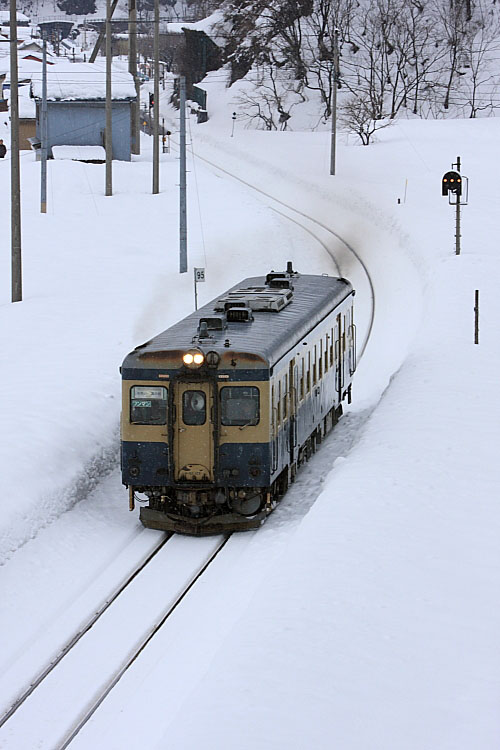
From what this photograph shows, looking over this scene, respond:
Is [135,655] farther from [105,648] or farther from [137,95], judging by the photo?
[137,95]

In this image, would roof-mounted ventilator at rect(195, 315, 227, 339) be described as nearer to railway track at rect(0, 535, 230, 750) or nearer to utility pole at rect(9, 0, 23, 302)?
railway track at rect(0, 535, 230, 750)

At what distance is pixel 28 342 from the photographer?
2680 centimetres

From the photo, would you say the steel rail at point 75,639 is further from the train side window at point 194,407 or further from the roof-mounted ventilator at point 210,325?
the roof-mounted ventilator at point 210,325

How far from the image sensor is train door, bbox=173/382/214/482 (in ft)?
55.0

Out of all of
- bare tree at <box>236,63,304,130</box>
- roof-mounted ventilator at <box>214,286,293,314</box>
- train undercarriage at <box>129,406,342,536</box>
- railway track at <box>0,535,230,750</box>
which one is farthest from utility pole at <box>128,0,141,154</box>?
railway track at <box>0,535,230,750</box>

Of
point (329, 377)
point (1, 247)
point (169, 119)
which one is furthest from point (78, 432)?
point (169, 119)

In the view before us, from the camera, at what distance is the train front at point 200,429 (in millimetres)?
16656

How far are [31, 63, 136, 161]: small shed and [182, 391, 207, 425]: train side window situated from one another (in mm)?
46859

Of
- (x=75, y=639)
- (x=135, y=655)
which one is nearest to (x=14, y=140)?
(x=75, y=639)

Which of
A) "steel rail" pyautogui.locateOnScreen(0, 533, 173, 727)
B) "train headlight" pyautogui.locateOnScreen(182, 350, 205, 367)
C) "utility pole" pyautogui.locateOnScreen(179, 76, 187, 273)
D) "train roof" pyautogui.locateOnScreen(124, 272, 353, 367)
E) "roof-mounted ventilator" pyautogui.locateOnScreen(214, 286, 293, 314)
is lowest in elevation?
"steel rail" pyautogui.locateOnScreen(0, 533, 173, 727)

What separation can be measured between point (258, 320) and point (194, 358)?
2542 mm

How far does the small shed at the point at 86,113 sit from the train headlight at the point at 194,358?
4686cm

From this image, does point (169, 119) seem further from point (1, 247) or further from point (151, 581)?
point (151, 581)

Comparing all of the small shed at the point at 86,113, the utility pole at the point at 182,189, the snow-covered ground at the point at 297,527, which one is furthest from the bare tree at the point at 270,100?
the utility pole at the point at 182,189
